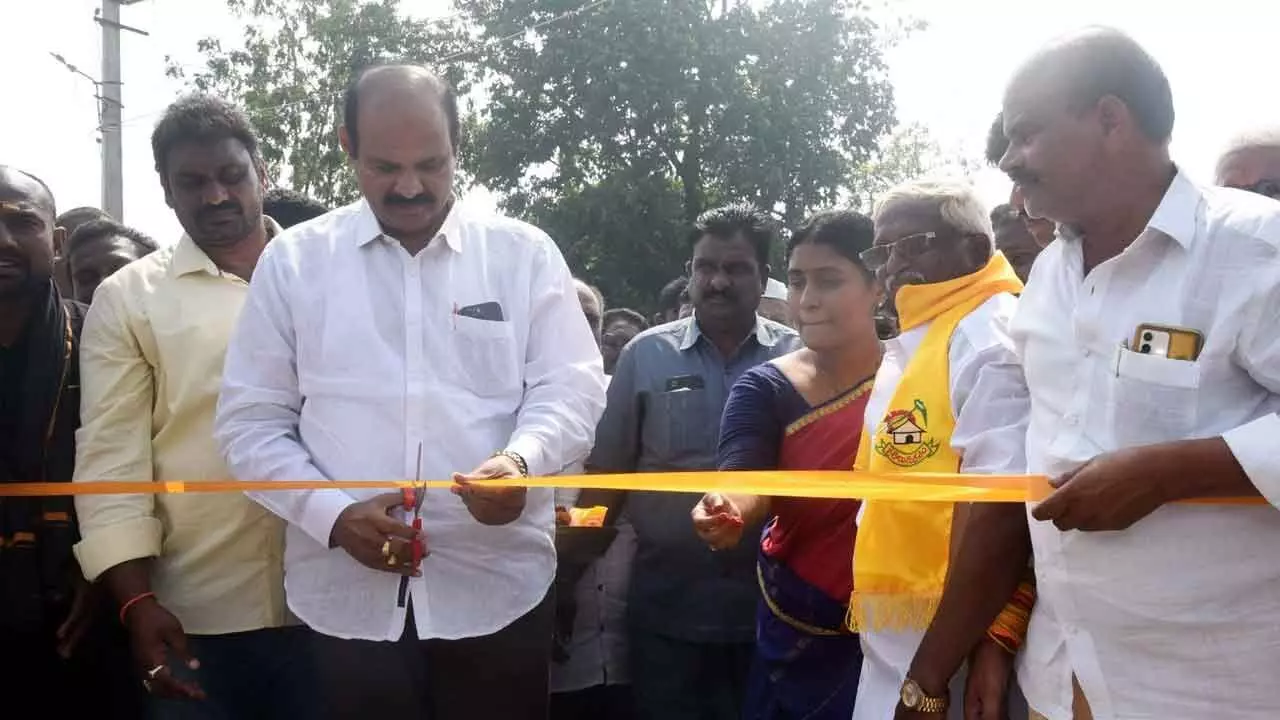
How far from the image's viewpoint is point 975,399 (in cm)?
254

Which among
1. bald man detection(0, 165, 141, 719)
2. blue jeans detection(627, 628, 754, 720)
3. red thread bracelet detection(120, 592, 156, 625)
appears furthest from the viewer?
blue jeans detection(627, 628, 754, 720)

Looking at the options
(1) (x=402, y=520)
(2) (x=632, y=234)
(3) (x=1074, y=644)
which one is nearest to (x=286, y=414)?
(1) (x=402, y=520)

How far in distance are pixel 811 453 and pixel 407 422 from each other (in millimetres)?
1268

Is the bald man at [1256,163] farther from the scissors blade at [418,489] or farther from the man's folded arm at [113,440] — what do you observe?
the man's folded arm at [113,440]

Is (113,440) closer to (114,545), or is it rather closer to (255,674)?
(114,545)

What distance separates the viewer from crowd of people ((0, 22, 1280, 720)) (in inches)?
78.1

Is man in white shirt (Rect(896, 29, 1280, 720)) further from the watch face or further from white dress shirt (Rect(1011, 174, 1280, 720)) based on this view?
the watch face

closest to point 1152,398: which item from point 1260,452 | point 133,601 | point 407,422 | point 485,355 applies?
point 1260,452

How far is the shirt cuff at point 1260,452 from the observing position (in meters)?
1.84

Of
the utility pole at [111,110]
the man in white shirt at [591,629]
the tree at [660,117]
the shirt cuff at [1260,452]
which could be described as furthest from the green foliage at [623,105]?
the shirt cuff at [1260,452]

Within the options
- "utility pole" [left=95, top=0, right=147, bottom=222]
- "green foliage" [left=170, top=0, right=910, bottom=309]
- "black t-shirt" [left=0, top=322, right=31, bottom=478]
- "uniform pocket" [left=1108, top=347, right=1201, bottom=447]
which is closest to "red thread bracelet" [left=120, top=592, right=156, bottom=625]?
"black t-shirt" [left=0, top=322, right=31, bottom=478]

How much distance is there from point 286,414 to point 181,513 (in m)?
0.55

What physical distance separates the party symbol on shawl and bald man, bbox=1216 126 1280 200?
4.67ft

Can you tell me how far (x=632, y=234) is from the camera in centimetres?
1878
